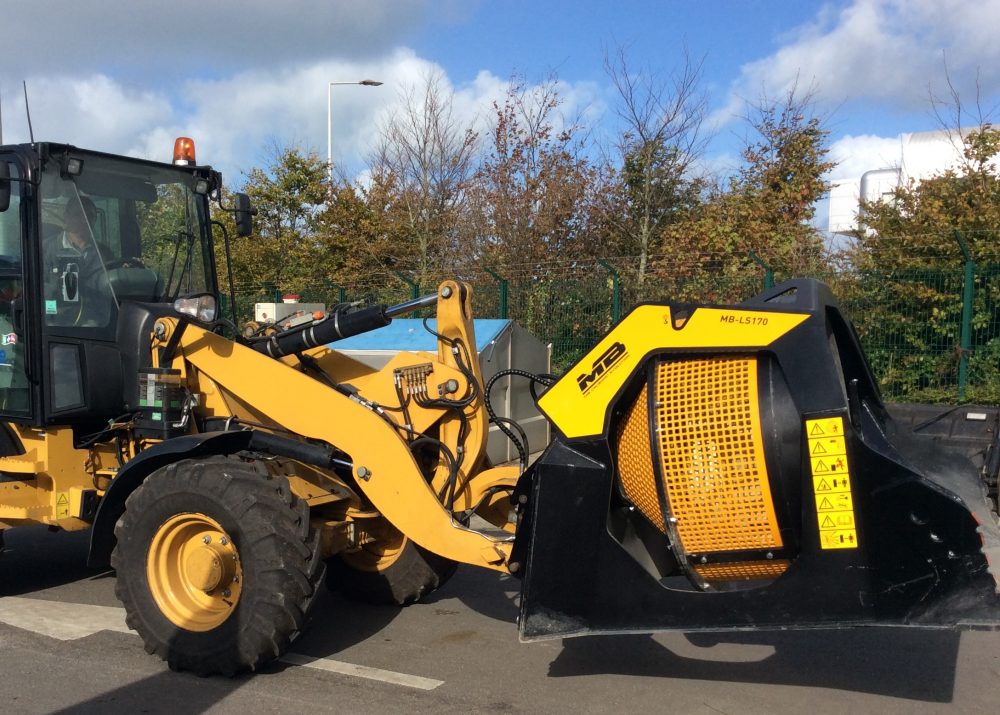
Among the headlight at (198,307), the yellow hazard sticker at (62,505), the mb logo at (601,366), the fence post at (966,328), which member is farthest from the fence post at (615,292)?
the mb logo at (601,366)

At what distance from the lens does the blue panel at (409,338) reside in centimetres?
1041

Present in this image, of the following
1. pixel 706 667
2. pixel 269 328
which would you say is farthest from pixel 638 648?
pixel 269 328

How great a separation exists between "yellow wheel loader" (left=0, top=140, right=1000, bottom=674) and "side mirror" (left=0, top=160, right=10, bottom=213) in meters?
0.02

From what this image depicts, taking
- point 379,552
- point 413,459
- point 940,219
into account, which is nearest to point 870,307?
point 940,219

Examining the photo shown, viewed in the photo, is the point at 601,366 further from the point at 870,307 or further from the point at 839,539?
the point at 870,307

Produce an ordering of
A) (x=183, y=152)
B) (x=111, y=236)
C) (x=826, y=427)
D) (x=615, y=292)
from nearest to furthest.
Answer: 1. (x=826, y=427)
2. (x=111, y=236)
3. (x=183, y=152)
4. (x=615, y=292)

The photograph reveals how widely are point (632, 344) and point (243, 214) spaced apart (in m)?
3.33

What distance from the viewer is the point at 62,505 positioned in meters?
5.61

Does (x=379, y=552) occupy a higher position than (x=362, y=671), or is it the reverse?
(x=379, y=552)

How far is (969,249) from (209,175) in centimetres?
944

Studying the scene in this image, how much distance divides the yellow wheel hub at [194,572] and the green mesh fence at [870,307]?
24.4 ft

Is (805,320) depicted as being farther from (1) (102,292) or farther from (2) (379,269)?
(2) (379,269)

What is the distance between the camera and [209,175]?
21.2 ft

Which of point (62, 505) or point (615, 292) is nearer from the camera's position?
point (62, 505)
